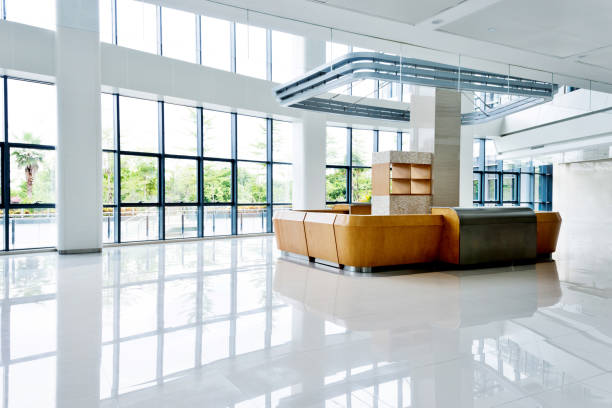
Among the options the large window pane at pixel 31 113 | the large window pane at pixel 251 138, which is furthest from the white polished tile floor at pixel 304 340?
the large window pane at pixel 251 138

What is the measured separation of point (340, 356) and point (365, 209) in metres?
9.29

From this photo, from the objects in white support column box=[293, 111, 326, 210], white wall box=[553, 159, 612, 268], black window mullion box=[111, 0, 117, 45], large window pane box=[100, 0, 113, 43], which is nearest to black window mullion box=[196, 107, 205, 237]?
black window mullion box=[111, 0, 117, 45]

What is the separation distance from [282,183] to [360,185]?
3.32m

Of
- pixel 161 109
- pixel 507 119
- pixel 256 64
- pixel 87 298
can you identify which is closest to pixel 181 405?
pixel 87 298

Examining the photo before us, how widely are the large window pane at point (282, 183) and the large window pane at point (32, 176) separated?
666 centimetres

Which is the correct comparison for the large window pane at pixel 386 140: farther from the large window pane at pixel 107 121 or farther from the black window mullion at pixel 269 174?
the large window pane at pixel 107 121

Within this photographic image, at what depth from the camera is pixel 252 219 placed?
575 inches

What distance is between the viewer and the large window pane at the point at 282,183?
1508 cm

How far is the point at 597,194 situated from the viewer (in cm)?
2025

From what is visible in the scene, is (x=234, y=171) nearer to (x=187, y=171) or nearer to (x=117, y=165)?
(x=187, y=171)

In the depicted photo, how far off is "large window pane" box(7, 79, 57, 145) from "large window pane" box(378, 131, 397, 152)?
37.5 ft

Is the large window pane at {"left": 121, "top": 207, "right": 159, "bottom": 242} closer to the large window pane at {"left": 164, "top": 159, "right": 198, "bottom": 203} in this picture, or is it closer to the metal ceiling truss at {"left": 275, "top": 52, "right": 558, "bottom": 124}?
the large window pane at {"left": 164, "top": 159, "right": 198, "bottom": 203}

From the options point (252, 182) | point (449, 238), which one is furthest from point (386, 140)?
point (449, 238)

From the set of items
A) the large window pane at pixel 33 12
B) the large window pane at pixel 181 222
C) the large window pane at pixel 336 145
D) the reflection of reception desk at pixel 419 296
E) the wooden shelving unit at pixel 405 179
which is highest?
the large window pane at pixel 33 12
